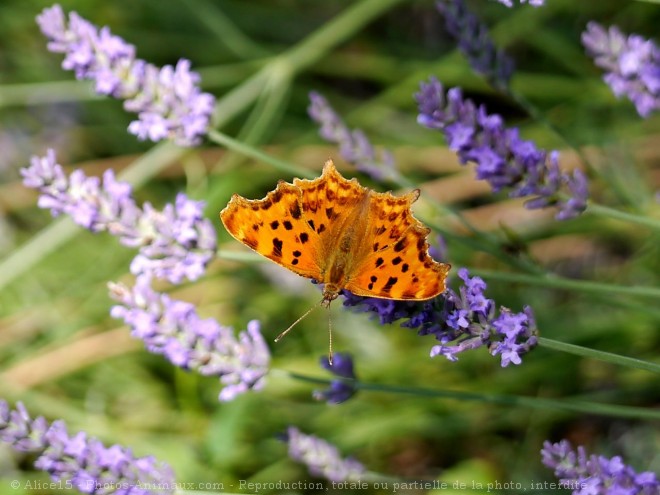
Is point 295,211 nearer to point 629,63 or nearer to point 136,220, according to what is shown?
point 136,220

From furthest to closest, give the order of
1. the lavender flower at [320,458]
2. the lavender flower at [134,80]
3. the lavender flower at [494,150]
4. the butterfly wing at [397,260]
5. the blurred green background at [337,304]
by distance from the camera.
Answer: the blurred green background at [337,304] → the lavender flower at [320,458] → the lavender flower at [134,80] → the lavender flower at [494,150] → the butterfly wing at [397,260]

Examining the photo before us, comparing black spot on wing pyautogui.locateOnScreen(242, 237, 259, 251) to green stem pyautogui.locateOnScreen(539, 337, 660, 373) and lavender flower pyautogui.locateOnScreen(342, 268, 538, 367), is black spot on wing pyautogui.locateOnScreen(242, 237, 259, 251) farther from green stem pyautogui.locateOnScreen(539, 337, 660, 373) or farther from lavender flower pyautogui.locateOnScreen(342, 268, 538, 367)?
green stem pyautogui.locateOnScreen(539, 337, 660, 373)

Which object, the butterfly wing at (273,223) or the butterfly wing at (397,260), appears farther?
the butterfly wing at (273,223)

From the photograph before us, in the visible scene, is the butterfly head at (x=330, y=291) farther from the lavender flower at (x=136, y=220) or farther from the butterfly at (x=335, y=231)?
the lavender flower at (x=136, y=220)

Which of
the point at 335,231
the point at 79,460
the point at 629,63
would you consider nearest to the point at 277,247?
the point at 335,231

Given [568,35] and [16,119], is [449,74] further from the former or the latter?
[16,119]

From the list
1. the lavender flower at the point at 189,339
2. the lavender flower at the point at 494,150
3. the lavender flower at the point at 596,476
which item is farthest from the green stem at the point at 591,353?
the lavender flower at the point at 189,339
